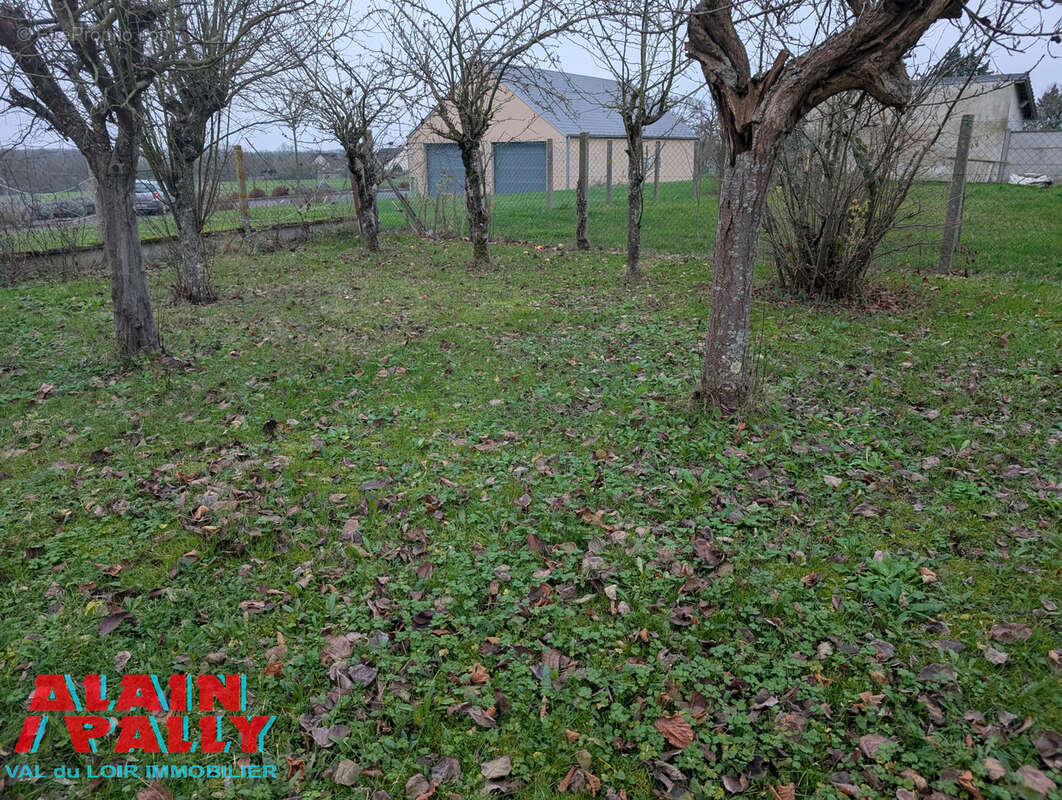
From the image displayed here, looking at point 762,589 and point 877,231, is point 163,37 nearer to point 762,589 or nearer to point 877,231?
point 762,589

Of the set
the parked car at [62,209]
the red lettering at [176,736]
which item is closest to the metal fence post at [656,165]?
the parked car at [62,209]

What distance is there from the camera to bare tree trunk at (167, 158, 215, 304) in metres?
8.66

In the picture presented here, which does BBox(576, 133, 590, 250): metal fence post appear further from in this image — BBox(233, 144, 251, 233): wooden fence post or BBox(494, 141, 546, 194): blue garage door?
BBox(494, 141, 546, 194): blue garage door

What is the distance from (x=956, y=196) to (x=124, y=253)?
31.3ft

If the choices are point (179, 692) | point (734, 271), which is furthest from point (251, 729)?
point (734, 271)

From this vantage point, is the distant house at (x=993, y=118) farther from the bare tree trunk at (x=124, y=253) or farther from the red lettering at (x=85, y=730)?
the red lettering at (x=85, y=730)

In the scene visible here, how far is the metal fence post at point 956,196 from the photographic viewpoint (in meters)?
8.20

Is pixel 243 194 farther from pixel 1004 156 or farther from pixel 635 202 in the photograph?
pixel 1004 156

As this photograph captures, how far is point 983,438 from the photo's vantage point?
430 cm

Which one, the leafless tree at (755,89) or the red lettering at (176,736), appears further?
the leafless tree at (755,89)

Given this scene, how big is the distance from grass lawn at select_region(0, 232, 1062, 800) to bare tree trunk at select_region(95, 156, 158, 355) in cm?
38

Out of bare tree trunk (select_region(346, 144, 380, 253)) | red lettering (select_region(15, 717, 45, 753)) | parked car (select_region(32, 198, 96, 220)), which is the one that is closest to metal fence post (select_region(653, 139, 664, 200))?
bare tree trunk (select_region(346, 144, 380, 253))

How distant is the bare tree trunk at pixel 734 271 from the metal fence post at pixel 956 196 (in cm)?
514

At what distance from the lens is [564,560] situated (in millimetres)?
3363
